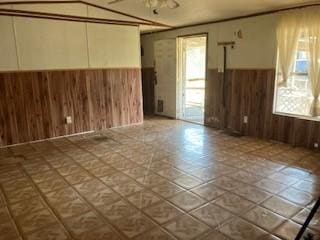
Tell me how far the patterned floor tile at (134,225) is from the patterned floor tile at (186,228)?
174 millimetres

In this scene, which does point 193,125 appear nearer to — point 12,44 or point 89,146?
point 89,146

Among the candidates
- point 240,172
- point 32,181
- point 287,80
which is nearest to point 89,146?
point 32,181

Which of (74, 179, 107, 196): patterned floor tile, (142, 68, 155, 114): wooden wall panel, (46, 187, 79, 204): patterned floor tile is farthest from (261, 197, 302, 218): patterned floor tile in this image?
(142, 68, 155, 114): wooden wall panel

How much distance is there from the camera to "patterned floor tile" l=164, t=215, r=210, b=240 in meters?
2.09

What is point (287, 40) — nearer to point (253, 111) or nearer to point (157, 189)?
point (253, 111)

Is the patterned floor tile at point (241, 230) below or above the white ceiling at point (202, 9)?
below

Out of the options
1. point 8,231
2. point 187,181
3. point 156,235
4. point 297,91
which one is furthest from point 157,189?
point 297,91

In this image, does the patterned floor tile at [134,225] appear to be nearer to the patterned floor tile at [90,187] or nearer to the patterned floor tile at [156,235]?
the patterned floor tile at [156,235]

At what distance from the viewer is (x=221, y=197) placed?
2660mm

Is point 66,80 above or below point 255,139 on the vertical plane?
above

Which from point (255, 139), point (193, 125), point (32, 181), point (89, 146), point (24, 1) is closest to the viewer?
point (32, 181)

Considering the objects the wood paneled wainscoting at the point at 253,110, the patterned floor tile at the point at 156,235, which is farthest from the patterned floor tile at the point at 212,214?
the wood paneled wainscoting at the point at 253,110

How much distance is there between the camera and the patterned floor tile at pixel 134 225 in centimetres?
213

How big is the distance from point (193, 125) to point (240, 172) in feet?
8.42
